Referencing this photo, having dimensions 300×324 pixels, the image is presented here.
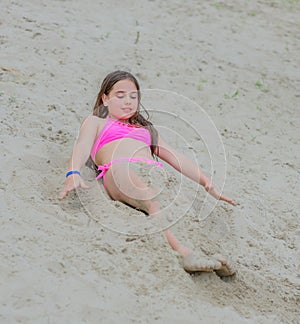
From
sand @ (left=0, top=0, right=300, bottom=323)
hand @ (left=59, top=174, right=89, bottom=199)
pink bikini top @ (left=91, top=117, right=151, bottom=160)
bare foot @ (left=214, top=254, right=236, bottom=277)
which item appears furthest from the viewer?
pink bikini top @ (left=91, top=117, right=151, bottom=160)

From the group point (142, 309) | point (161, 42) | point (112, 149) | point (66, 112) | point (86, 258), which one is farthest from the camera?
point (161, 42)

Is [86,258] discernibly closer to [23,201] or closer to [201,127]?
[23,201]

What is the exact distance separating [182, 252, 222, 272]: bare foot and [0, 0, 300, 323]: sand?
0.14 ft

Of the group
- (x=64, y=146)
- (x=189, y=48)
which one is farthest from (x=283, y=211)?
(x=189, y=48)

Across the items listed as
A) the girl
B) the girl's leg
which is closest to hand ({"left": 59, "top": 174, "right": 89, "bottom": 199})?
the girl

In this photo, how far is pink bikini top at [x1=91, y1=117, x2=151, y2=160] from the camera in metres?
3.34

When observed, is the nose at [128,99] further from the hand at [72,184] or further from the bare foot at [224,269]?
the bare foot at [224,269]

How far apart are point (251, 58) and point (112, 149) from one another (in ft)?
8.64

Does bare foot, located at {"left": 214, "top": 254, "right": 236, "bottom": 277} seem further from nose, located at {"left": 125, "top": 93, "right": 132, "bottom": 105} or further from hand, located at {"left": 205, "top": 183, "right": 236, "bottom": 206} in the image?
nose, located at {"left": 125, "top": 93, "right": 132, "bottom": 105}

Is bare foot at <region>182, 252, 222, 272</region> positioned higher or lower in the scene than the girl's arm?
lower

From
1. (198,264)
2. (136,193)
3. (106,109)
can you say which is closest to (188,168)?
(136,193)

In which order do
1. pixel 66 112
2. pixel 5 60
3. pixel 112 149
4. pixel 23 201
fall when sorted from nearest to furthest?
pixel 23 201 → pixel 112 149 → pixel 66 112 → pixel 5 60

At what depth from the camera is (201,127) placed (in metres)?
4.32

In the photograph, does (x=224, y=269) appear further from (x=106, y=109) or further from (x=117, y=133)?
(x=106, y=109)
